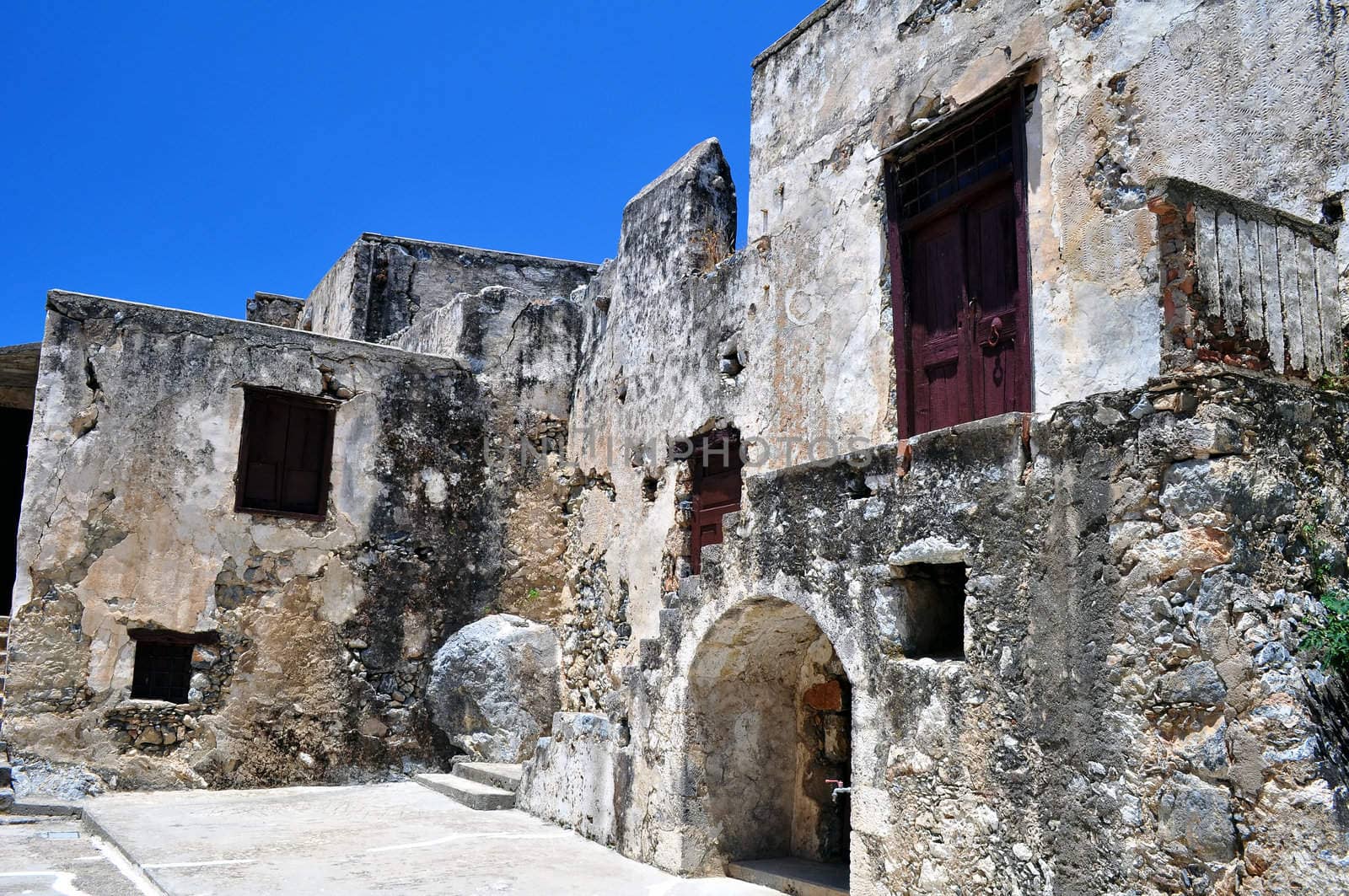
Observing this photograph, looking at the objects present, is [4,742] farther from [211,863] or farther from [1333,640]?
[1333,640]

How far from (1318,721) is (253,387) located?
9199 mm

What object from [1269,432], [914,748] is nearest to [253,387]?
[914,748]

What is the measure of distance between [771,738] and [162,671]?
594cm

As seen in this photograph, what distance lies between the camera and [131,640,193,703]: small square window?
10039 mm

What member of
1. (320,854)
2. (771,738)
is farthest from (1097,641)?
(320,854)

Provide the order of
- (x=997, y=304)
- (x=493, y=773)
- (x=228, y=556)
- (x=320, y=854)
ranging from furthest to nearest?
(x=228, y=556) → (x=493, y=773) → (x=997, y=304) → (x=320, y=854)

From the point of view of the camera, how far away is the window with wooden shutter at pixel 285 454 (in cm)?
1072

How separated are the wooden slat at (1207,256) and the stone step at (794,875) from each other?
130 inches

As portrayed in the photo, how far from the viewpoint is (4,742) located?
9383mm

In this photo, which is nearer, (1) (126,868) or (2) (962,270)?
(1) (126,868)

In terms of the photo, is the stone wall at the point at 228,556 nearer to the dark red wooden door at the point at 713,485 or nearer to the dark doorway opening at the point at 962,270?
the dark red wooden door at the point at 713,485

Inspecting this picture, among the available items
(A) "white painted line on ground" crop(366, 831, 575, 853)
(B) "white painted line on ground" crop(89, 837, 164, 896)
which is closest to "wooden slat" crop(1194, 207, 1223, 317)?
(A) "white painted line on ground" crop(366, 831, 575, 853)

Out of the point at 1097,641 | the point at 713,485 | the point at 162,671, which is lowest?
the point at 162,671

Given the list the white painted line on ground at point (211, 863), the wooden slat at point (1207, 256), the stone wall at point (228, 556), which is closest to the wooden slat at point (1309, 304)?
the wooden slat at point (1207, 256)
